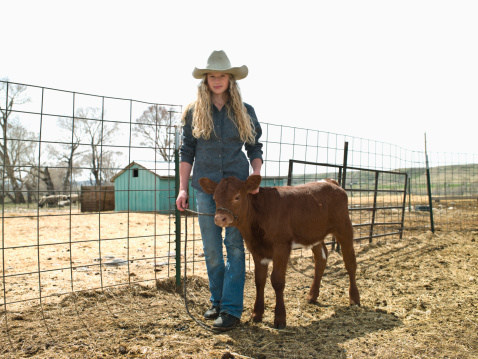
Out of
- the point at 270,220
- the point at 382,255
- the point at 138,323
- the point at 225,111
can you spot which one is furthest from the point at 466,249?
the point at 138,323

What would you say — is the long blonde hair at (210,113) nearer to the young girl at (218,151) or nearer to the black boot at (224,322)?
the young girl at (218,151)

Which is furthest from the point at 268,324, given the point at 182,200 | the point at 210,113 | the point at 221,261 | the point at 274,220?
the point at 210,113

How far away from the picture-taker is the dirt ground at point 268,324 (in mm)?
2906

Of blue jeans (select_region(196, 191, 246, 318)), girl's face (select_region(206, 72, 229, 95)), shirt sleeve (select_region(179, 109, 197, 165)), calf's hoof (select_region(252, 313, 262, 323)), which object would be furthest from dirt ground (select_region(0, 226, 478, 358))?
girl's face (select_region(206, 72, 229, 95))

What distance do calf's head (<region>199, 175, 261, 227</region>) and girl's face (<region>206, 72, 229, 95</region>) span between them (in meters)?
0.96

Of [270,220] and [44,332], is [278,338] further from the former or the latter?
[44,332]

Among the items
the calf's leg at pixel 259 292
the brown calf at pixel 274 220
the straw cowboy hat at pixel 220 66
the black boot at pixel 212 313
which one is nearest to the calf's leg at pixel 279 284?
the brown calf at pixel 274 220

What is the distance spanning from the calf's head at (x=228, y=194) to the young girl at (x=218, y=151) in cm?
29

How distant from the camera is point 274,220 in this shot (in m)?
3.59

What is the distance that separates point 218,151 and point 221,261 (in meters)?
1.17

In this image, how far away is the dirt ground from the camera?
9.53 feet

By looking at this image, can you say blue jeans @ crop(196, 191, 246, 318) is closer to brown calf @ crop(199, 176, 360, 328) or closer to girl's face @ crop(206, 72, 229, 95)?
brown calf @ crop(199, 176, 360, 328)

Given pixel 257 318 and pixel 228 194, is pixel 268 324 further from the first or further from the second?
pixel 228 194

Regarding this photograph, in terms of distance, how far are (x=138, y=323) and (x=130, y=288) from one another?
99 centimetres
